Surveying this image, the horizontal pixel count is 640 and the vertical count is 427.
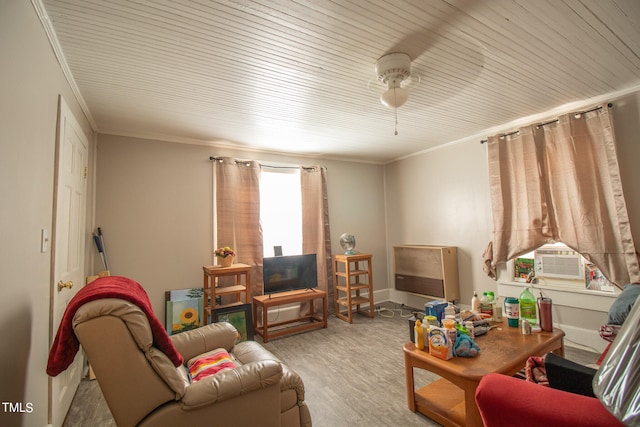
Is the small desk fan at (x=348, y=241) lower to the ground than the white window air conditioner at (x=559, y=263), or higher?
higher

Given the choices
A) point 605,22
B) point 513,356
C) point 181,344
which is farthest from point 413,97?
→ point 181,344

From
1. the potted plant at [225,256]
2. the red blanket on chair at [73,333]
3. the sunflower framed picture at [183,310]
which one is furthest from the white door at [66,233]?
the potted plant at [225,256]

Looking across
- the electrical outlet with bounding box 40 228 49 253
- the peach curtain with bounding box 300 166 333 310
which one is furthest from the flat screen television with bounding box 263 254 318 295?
the electrical outlet with bounding box 40 228 49 253

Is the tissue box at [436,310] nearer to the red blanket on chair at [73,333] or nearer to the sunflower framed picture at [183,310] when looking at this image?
the red blanket on chair at [73,333]

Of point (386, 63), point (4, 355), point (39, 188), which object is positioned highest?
point (386, 63)

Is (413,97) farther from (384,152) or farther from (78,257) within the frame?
(78,257)

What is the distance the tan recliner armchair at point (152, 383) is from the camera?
44.3 inches

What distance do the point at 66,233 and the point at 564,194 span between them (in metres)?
4.31

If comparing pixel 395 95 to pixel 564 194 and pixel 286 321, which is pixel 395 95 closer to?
pixel 564 194

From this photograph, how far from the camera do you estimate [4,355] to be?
1142 millimetres

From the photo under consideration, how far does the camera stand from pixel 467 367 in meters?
1.66

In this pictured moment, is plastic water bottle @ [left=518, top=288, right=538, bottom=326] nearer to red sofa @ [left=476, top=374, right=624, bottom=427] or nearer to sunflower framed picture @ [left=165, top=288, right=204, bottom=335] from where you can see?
red sofa @ [left=476, top=374, right=624, bottom=427]

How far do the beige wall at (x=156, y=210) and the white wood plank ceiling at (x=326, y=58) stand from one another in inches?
A: 11.7

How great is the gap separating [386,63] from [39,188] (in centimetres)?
217
